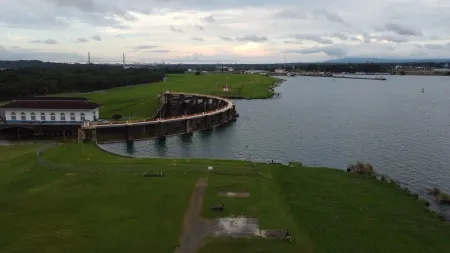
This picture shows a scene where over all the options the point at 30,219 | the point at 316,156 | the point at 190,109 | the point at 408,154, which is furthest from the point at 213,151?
the point at 190,109

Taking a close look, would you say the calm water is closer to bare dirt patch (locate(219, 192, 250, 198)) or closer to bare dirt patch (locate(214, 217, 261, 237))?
bare dirt patch (locate(219, 192, 250, 198))

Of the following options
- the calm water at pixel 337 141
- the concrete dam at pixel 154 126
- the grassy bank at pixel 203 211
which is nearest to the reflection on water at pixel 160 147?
the calm water at pixel 337 141

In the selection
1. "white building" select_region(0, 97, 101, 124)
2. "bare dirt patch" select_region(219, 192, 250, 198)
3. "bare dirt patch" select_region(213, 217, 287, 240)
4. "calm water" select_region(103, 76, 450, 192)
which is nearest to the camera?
"bare dirt patch" select_region(213, 217, 287, 240)

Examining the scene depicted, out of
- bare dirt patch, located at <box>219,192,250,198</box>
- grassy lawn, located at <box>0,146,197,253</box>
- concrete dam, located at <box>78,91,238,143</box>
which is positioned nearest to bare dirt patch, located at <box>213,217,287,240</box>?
grassy lawn, located at <box>0,146,197,253</box>

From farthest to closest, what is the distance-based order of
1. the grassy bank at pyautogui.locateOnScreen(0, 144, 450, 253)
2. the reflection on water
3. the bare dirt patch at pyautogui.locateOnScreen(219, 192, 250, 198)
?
the reflection on water → the bare dirt patch at pyautogui.locateOnScreen(219, 192, 250, 198) → the grassy bank at pyautogui.locateOnScreen(0, 144, 450, 253)

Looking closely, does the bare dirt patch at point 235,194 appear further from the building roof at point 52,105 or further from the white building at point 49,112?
the building roof at point 52,105

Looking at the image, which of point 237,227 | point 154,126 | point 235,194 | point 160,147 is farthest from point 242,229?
point 154,126

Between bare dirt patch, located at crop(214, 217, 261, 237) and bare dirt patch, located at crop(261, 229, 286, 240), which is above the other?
bare dirt patch, located at crop(214, 217, 261, 237)

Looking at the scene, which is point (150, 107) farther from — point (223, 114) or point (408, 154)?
point (408, 154)
